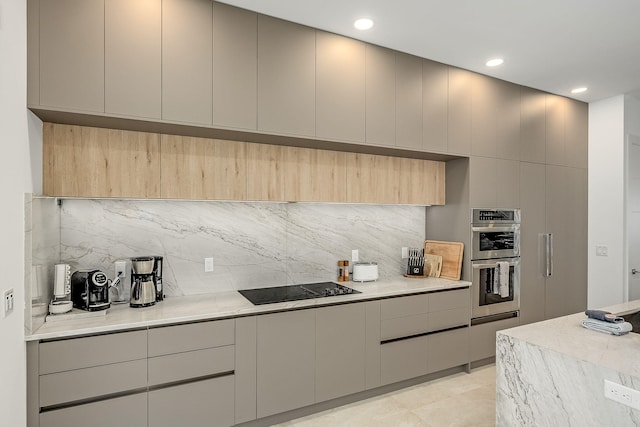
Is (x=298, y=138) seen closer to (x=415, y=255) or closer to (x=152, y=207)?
(x=152, y=207)

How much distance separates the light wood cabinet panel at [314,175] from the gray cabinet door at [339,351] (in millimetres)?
907

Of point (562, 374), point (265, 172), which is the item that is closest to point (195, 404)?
point (265, 172)

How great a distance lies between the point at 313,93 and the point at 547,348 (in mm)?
2157


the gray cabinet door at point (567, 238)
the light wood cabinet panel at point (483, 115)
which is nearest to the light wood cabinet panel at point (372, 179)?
the light wood cabinet panel at point (483, 115)

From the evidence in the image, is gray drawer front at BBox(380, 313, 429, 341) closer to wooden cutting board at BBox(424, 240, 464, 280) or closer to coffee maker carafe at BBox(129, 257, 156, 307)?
wooden cutting board at BBox(424, 240, 464, 280)

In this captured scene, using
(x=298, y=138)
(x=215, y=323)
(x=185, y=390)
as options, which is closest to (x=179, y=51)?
(x=298, y=138)

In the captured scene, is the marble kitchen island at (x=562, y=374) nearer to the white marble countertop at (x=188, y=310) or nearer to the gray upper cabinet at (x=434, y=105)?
the white marble countertop at (x=188, y=310)

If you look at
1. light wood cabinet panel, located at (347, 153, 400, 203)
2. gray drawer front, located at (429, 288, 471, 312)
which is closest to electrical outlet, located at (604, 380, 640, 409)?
gray drawer front, located at (429, 288, 471, 312)

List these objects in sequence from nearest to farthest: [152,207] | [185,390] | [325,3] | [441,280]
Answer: [185,390]
[325,3]
[152,207]
[441,280]

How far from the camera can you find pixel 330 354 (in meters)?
2.75

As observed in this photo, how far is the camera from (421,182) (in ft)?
12.0

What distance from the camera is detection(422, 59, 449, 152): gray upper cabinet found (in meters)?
3.30

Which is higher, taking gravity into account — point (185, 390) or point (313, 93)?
point (313, 93)

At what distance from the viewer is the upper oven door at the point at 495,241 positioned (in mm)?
3561
